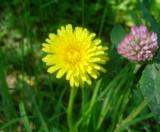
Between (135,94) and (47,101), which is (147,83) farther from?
(47,101)

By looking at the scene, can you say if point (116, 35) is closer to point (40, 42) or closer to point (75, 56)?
point (75, 56)

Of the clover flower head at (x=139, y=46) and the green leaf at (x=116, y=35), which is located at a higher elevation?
the green leaf at (x=116, y=35)

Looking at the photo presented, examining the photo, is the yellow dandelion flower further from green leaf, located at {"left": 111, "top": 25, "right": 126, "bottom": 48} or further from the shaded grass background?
the shaded grass background

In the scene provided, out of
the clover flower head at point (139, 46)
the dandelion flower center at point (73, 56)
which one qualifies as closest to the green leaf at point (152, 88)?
the clover flower head at point (139, 46)

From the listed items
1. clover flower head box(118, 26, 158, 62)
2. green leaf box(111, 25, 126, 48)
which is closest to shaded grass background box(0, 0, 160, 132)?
green leaf box(111, 25, 126, 48)

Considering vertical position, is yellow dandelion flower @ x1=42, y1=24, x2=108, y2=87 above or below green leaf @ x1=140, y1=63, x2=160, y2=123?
above

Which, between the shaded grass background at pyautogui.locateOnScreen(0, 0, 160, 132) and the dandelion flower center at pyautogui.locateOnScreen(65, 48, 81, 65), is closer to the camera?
the dandelion flower center at pyautogui.locateOnScreen(65, 48, 81, 65)

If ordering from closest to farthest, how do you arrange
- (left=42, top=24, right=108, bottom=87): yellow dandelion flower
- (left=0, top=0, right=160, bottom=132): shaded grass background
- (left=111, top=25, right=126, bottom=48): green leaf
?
(left=42, top=24, right=108, bottom=87): yellow dandelion flower < (left=111, top=25, right=126, bottom=48): green leaf < (left=0, top=0, right=160, bottom=132): shaded grass background

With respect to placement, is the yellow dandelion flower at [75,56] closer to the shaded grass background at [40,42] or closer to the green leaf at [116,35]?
the green leaf at [116,35]
